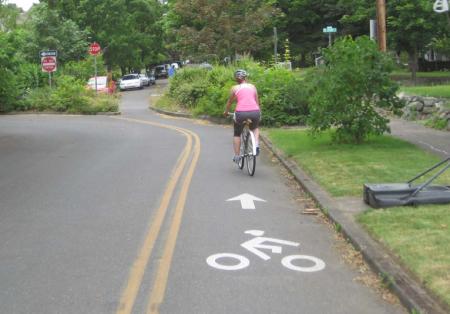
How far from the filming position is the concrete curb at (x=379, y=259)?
14.9ft

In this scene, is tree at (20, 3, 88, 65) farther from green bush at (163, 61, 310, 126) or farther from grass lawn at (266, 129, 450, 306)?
grass lawn at (266, 129, 450, 306)

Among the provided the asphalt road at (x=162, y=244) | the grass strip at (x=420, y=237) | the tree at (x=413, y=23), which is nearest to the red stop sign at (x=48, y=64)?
the asphalt road at (x=162, y=244)

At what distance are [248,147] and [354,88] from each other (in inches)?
138

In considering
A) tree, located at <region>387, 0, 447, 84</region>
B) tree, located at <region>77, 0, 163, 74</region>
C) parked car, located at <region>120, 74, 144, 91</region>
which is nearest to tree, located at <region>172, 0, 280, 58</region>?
tree, located at <region>387, 0, 447, 84</region>

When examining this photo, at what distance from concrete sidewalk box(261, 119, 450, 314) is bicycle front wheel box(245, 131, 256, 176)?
2.65 feet

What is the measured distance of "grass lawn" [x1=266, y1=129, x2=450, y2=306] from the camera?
17.5ft

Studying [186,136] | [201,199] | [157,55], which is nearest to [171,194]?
[201,199]

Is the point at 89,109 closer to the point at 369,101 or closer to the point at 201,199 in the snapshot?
the point at 369,101

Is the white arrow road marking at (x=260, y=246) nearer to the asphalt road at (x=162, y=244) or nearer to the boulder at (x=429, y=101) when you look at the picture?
the asphalt road at (x=162, y=244)

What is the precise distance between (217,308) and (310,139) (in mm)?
10877

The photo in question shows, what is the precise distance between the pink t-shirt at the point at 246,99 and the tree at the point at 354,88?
261 cm

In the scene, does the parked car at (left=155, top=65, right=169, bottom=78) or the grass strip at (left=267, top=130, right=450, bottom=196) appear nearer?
the grass strip at (left=267, top=130, right=450, bottom=196)

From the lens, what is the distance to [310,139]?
15.1 meters

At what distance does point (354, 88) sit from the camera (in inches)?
508
